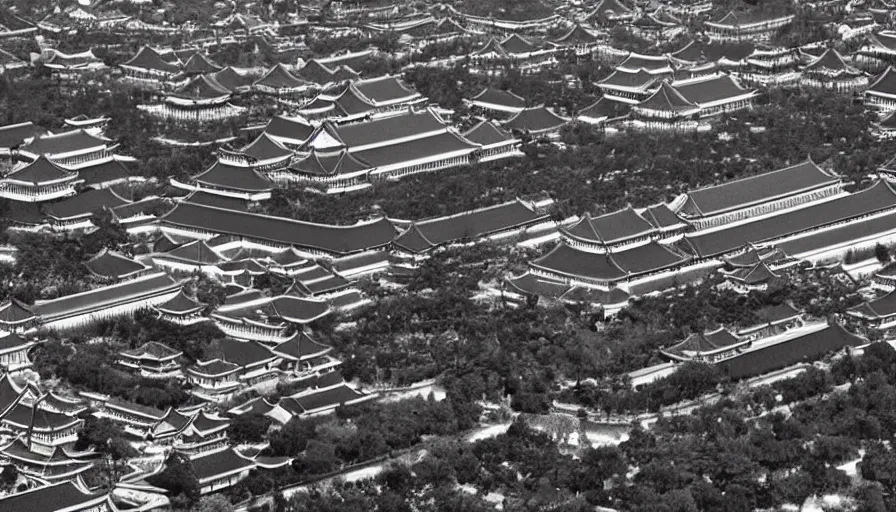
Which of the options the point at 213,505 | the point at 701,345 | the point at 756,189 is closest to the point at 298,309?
the point at 701,345

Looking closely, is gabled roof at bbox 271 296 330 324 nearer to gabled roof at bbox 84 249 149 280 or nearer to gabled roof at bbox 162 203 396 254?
gabled roof at bbox 162 203 396 254

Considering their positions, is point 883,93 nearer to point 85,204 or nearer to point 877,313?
point 877,313

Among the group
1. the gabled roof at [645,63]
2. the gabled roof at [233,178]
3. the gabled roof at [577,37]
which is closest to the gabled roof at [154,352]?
the gabled roof at [233,178]

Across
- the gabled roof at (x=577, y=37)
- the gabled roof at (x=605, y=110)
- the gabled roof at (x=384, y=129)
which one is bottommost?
the gabled roof at (x=577, y=37)

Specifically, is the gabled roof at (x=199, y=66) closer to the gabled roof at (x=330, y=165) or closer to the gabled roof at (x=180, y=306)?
the gabled roof at (x=330, y=165)

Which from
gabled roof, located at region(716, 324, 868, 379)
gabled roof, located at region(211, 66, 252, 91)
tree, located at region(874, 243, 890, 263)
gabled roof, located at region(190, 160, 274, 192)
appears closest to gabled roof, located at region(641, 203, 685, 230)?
tree, located at region(874, 243, 890, 263)

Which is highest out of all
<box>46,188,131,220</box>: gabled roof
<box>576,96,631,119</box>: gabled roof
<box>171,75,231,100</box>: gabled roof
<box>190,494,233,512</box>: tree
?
<box>190,494,233,512</box>: tree
